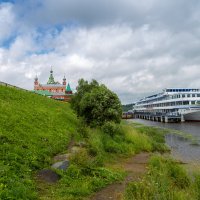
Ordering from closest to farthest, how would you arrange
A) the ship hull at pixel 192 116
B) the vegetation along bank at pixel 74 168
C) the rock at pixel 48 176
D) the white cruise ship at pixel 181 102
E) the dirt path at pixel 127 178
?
the vegetation along bank at pixel 74 168 → the dirt path at pixel 127 178 → the rock at pixel 48 176 → the ship hull at pixel 192 116 → the white cruise ship at pixel 181 102

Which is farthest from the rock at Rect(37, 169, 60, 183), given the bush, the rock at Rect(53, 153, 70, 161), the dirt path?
the bush

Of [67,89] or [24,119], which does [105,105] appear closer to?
[24,119]

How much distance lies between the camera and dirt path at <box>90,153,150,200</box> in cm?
1125

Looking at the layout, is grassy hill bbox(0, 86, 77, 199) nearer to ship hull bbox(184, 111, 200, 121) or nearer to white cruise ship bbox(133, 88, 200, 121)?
ship hull bbox(184, 111, 200, 121)

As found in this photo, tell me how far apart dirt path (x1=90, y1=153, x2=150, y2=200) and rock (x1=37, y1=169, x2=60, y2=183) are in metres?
2.07

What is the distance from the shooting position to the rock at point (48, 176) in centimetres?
1207

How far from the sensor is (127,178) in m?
14.4

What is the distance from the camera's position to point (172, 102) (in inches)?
3474

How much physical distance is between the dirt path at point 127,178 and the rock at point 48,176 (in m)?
2.07

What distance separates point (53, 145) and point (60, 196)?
783cm

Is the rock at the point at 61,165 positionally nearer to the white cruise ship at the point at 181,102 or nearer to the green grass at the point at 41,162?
the green grass at the point at 41,162

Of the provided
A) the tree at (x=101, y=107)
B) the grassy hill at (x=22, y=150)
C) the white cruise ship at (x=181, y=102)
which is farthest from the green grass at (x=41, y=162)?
the white cruise ship at (x=181, y=102)

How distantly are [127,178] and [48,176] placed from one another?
4.33 metres

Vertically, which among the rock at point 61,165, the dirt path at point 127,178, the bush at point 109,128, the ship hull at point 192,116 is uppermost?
the ship hull at point 192,116
